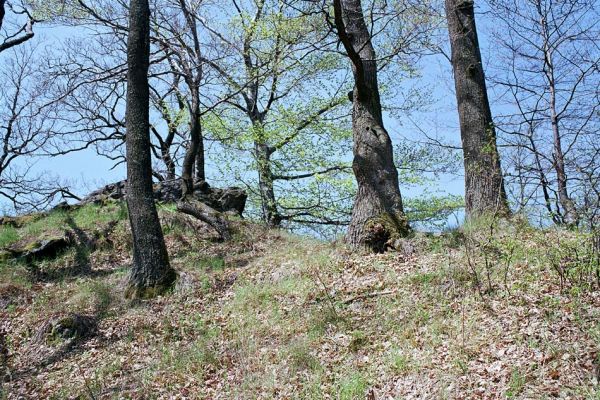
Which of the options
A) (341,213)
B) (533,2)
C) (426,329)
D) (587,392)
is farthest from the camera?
(341,213)

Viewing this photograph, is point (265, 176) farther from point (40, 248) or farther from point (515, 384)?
point (515, 384)

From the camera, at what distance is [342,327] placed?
6.08 metres

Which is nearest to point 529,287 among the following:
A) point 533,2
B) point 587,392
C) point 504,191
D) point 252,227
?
point 587,392

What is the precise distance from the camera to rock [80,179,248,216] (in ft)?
43.7

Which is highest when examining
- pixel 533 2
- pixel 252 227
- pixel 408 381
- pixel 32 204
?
pixel 533 2

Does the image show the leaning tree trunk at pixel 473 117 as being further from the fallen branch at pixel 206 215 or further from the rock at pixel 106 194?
the rock at pixel 106 194

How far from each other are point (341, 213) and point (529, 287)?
1192cm

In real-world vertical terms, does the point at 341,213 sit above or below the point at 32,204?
below

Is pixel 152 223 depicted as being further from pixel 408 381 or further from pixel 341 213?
pixel 341 213

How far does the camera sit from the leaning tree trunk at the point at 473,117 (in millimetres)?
8375

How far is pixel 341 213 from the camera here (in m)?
17.7

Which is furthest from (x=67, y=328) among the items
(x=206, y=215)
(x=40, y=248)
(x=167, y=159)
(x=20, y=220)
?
(x=167, y=159)

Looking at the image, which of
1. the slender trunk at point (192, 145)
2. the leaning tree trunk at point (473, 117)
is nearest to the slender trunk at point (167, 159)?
the slender trunk at point (192, 145)

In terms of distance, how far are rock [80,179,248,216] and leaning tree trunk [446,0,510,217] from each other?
655 centimetres
